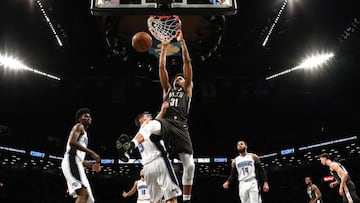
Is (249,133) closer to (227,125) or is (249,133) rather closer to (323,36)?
(227,125)

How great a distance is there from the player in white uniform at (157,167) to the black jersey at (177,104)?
314mm

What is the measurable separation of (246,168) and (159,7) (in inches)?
130

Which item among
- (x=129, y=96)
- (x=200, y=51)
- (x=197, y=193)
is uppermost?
(x=129, y=96)

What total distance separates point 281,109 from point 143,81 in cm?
744

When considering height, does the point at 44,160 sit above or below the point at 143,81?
below

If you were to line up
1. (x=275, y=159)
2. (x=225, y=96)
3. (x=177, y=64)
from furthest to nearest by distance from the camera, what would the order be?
(x=275, y=159) → (x=225, y=96) → (x=177, y=64)

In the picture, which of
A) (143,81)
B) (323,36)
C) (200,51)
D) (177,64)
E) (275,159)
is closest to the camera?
(200,51)

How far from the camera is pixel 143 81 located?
17.6 m

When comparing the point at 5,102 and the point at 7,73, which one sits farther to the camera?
the point at 5,102

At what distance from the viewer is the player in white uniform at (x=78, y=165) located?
4816mm

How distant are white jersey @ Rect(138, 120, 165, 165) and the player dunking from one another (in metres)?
0.11

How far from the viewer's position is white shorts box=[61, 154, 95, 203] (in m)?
4.81

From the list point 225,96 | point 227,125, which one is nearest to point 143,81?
point 225,96

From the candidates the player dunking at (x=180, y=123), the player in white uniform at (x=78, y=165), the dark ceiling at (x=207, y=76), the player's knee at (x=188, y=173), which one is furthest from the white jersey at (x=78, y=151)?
the dark ceiling at (x=207, y=76)
